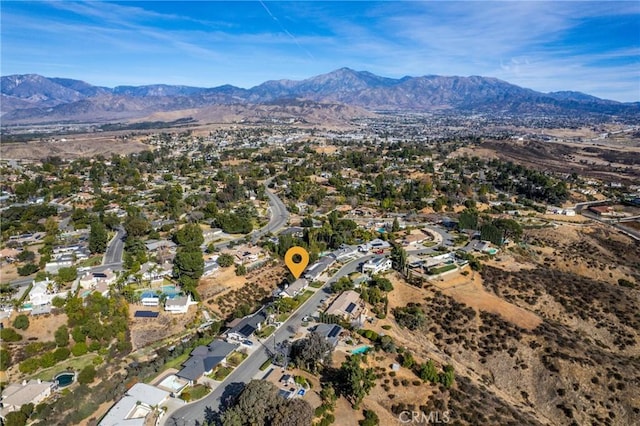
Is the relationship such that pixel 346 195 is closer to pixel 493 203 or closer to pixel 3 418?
pixel 493 203

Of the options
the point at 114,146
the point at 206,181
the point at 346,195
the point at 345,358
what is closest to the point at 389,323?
the point at 345,358

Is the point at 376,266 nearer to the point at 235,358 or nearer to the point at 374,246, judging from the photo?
the point at 374,246

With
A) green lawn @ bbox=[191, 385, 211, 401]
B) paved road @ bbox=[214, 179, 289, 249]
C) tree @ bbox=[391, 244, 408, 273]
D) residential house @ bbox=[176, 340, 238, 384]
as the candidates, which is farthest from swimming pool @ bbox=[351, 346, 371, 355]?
Answer: paved road @ bbox=[214, 179, 289, 249]

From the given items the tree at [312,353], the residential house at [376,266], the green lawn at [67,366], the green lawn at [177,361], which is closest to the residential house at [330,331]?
the tree at [312,353]

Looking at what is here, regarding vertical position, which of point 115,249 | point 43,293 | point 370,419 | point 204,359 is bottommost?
point 115,249

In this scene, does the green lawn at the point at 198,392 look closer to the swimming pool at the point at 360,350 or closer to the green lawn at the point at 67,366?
the green lawn at the point at 67,366

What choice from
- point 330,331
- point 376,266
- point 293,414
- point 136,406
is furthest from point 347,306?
point 136,406
